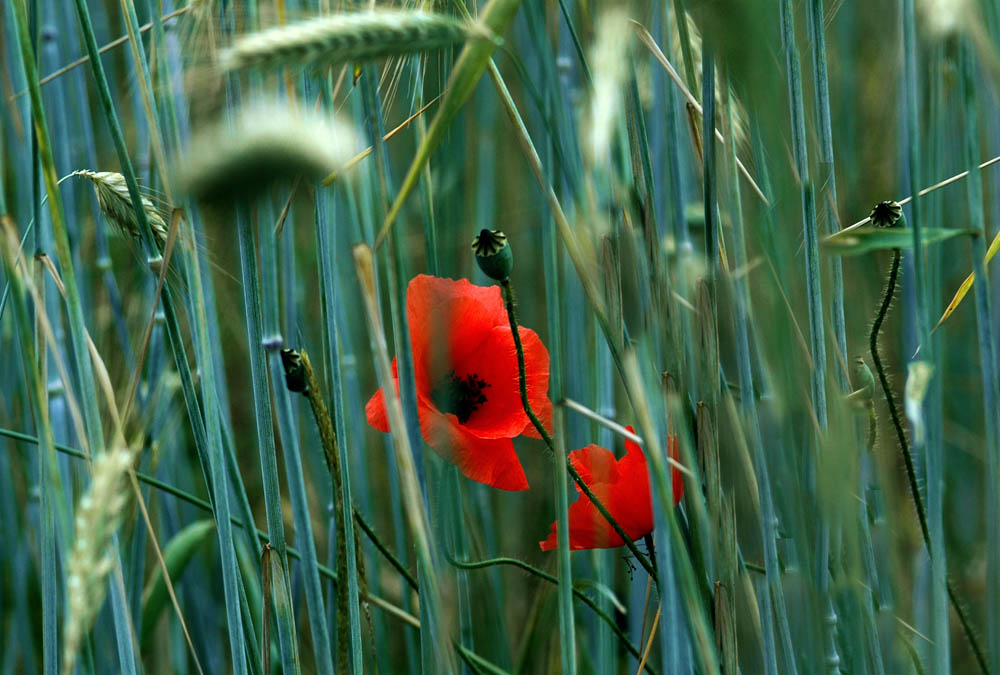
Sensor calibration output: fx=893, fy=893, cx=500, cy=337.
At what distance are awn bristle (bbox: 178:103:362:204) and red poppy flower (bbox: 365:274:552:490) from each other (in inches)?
3.9

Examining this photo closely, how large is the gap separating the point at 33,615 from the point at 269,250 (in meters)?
0.73

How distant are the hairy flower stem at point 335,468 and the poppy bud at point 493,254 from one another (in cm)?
10

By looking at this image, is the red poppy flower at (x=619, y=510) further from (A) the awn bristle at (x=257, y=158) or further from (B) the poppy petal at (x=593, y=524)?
(A) the awn bristle at (x=257, y=158)

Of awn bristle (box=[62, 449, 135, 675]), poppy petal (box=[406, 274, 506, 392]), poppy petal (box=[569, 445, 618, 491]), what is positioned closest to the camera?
awn bristle (box=[62, 449, 135, 675])

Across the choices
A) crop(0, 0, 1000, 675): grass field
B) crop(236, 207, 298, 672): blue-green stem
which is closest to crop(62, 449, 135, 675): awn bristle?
crop(0, 0, 1000, 675): grass field

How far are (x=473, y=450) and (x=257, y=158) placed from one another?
0.68ft

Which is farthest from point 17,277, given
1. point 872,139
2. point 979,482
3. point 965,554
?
point 872,139

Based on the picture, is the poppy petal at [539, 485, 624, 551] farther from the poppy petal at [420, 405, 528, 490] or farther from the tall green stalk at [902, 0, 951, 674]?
the tall green stalk at [902, 0, 951, 674]

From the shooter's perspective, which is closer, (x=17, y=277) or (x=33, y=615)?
(x=17, y=277)

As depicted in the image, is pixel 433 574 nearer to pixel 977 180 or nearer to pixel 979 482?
pixel 977 180

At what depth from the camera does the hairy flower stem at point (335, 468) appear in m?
0.43

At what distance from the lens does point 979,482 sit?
1083 mm

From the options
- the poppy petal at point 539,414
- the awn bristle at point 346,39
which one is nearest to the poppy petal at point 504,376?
the poppy petal at point 539,414

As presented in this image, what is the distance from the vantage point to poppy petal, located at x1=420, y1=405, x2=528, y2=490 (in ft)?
1.47
